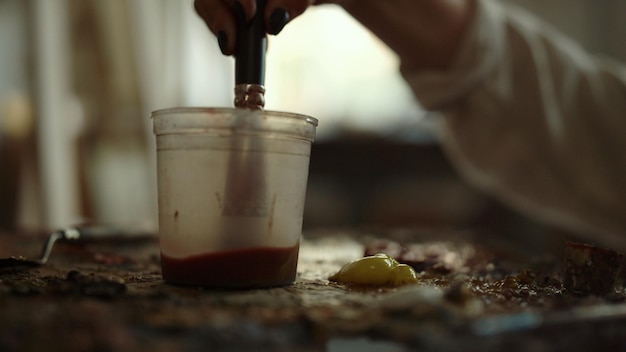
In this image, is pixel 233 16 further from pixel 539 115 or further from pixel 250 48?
pixel 539 115

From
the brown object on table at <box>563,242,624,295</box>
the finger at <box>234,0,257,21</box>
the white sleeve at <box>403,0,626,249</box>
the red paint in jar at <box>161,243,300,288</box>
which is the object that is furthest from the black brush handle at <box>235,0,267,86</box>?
the white sleeve at <box>403,0,626,249</box>

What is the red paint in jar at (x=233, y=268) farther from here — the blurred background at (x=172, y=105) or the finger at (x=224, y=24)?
the blurred background at (x=172, y=105)

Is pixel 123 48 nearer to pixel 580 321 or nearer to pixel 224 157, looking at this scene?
pixel 224 157

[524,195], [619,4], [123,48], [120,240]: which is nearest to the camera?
[120,240]

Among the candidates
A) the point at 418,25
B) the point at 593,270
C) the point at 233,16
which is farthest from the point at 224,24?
the point at 418,25

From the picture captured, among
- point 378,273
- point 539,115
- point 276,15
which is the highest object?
point 276,15

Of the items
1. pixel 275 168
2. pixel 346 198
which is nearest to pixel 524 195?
pixel 275 168
